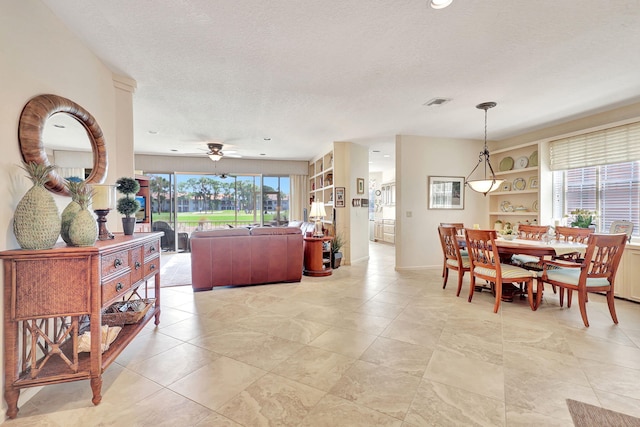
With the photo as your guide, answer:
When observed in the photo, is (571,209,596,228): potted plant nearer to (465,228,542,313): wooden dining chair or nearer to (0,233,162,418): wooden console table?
(465,228,542,313): wooden dining chair

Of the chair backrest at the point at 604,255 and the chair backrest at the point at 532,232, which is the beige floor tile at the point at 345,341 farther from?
the chair backrest at the point at 532,232

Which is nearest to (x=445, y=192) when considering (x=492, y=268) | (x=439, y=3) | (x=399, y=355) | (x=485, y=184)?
(x=485, y=184)

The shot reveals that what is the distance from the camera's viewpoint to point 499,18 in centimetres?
206

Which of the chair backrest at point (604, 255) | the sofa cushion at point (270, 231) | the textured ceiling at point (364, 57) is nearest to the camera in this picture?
the textured ceiling at point (364, 57)

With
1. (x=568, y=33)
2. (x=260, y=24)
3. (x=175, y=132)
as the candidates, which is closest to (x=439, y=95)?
(x=568, y=33)

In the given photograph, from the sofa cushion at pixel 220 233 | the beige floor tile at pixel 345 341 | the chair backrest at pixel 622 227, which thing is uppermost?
the chair backrest at pixel 622 227

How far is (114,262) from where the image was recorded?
1869mm

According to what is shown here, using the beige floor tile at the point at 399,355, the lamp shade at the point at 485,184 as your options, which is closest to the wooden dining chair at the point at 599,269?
the lamp shade at the point at 485,184

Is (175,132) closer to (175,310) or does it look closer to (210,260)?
(210,260)

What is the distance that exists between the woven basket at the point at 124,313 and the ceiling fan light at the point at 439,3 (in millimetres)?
3201

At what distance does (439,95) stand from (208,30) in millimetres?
2697

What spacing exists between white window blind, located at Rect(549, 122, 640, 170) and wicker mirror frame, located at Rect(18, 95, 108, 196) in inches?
246

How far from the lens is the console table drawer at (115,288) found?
173cm

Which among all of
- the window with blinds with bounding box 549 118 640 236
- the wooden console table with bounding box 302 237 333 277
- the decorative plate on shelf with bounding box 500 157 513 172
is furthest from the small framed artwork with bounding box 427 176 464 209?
the wooden console table with bounding box 302 237 333 277
